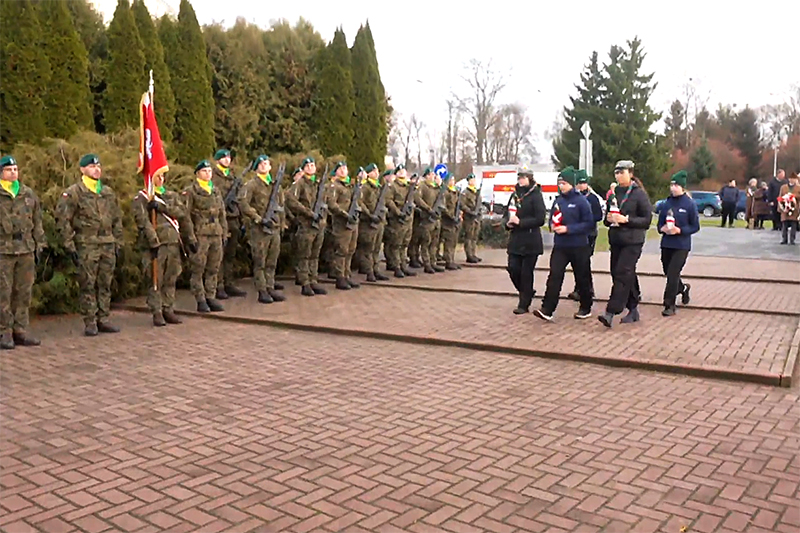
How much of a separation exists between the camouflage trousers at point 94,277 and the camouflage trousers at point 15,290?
581 millimetres

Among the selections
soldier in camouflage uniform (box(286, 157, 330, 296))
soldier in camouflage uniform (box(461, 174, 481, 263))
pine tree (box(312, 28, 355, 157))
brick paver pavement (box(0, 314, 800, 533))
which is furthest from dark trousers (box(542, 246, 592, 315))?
pine tree (box(312, 28, 355, 157))

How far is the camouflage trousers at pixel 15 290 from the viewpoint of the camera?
26.7ft

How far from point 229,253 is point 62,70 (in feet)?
15.2

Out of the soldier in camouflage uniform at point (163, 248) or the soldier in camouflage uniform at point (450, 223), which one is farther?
the soldier in camouflage uniform at point (450, 223)

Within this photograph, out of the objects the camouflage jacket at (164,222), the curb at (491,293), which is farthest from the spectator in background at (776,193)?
the camouflage jacket at (164,222)

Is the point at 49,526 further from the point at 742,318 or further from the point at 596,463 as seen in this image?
the point at 742,318

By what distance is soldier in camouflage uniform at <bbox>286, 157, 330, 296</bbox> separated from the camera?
39.4 feet

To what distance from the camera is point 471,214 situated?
1619 cm

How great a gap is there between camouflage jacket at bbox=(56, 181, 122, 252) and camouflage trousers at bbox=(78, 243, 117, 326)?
10cm

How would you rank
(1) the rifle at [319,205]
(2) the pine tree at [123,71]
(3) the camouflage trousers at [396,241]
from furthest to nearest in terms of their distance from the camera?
(3) the camouflage trousers at [396,241], (2) the pine tree at [123,71], (1) the rifle at [319,205]

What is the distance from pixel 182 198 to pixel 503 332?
4481 millimetres

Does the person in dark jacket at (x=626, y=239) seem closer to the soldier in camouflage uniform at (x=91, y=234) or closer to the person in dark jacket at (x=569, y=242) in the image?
the person in dark jacket at (x=569, y=242)

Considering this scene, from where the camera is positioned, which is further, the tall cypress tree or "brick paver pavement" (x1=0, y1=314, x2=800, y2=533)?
the tall cypress tree

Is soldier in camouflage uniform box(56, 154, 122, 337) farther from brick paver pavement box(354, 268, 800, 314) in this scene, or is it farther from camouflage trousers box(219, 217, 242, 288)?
brick paver pavement box(354, 268, 800, 314)
